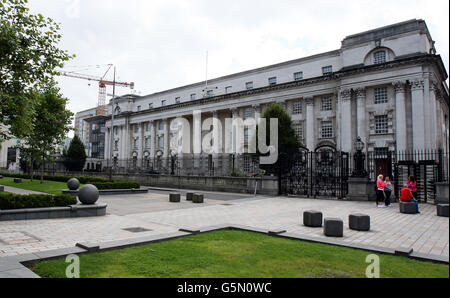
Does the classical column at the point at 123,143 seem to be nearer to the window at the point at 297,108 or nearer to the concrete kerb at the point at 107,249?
the window at the point at 297,108

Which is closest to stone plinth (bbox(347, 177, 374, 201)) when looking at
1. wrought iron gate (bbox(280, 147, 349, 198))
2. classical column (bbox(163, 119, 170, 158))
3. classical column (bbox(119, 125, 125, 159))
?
wrought iron gate (bbox(280, 147, 349, 198))

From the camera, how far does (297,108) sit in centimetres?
4497

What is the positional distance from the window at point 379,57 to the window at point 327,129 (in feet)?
29.9

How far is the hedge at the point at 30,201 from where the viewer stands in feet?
38.4

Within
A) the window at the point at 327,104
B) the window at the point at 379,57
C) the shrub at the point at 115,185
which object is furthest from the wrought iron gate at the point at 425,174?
the shrub at the point at 115,185

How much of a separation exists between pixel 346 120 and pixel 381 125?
3869 millimetres

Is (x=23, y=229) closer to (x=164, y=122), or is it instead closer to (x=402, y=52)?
(x=402, y=52)

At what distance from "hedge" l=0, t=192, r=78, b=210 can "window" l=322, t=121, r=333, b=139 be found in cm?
3482

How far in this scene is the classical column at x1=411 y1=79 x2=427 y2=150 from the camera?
106ft

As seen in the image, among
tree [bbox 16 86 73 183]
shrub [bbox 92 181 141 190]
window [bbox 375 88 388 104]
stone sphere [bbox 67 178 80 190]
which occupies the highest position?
window [bbox 375 88 388 104]

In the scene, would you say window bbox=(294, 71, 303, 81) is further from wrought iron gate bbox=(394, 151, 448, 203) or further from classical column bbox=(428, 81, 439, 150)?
wrought iron gate bbox=(394, 151, 448, 203)
